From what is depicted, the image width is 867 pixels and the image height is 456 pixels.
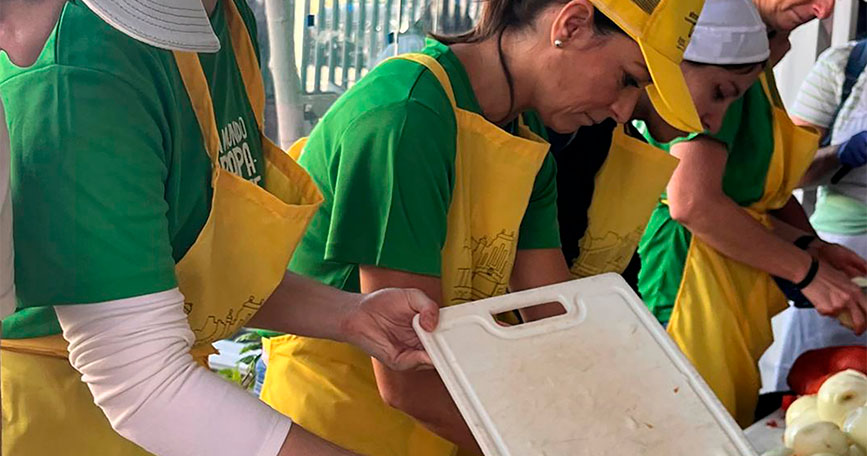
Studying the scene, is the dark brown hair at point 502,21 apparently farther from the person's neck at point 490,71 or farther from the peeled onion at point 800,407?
the peeled onion at point 800,407

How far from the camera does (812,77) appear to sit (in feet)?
8.94

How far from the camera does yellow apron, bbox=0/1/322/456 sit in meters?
0.91

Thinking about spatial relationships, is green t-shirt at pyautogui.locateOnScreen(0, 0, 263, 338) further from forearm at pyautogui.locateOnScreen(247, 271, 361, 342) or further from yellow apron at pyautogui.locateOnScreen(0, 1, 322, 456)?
forearm at pyautogui.locateOnScreen(247, 271, 361, 342)

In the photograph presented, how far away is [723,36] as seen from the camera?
66.9 inches

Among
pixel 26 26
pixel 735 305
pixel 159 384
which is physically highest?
pixel 26 26

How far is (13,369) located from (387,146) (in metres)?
0.46

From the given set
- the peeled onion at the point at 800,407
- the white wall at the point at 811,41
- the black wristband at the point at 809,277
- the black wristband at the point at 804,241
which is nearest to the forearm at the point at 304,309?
the peeled onion at the point at 800,407

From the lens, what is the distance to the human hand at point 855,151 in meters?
2.43

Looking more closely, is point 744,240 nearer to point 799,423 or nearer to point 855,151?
point 799,423

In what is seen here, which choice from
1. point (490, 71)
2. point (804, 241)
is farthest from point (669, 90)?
point (804, 241)

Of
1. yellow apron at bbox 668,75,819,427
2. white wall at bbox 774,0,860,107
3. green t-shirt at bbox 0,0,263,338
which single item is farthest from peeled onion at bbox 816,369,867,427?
white wall at bbox 774,0,860,107

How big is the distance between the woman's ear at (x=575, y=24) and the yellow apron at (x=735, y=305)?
33.2 inches

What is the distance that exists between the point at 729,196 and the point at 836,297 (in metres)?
0.30

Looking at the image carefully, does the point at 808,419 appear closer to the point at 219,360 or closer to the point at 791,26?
the point at 791,26
